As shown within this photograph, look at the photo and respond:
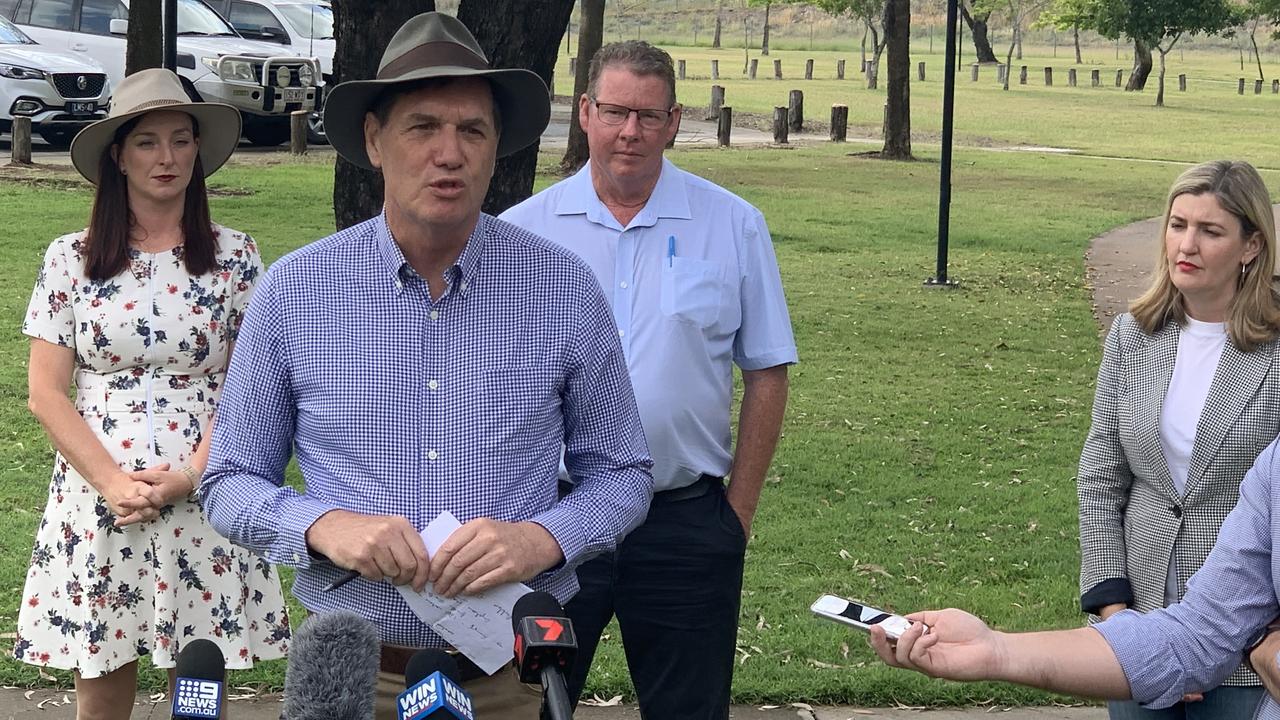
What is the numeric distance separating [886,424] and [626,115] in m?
5.97

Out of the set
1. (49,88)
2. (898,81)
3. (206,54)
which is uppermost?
(206,54)

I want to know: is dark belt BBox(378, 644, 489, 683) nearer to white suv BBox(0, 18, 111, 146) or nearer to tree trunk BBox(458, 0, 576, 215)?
tree trunk BBox(458, 0, 576, 215)

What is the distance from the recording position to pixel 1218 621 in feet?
9.27

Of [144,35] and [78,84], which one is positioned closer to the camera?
[144,35]

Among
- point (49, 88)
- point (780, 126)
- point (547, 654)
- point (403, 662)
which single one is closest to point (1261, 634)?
point (547, 654)

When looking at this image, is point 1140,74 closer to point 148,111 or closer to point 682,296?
point 682,296

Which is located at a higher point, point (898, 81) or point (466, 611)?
point (898, 81)

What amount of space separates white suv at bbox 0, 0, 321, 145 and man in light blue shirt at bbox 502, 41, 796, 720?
62.1 feet

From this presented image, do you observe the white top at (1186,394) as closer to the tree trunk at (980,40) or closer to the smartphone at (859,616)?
the smartphone at (859,616)

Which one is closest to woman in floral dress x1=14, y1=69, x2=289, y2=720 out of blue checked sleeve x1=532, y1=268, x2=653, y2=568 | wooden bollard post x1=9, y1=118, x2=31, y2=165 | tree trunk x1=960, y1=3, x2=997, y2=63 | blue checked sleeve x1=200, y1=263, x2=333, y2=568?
blue checked sleeve x1=200, y1=263, x2=333, y2=568

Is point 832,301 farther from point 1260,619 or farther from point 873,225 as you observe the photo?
point 1260,619

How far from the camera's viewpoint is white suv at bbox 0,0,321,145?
74.2ft

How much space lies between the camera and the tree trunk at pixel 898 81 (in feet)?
89.8

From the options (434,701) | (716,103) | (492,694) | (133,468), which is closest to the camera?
(434,701)
